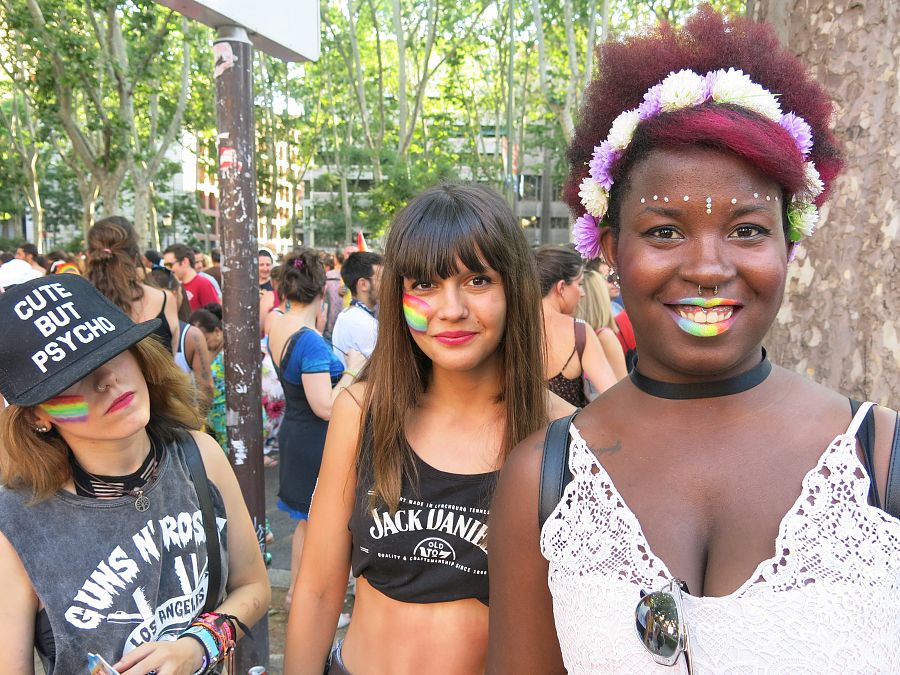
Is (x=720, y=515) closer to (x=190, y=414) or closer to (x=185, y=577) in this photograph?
(x=185, y=577)

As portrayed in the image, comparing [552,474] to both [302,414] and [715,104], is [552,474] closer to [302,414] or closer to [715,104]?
[715,104]

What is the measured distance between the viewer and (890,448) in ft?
3.89

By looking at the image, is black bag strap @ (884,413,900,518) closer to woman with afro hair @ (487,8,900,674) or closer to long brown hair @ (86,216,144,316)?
woman with afro hair @ (487,8,900,674)

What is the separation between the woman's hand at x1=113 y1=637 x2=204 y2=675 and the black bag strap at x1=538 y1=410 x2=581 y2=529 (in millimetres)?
1021

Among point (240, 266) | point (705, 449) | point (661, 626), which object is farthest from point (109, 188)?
point (661, 626)

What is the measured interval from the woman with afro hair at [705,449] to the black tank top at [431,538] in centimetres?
45

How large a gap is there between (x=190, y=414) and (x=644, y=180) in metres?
1.48

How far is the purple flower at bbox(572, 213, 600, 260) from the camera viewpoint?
4.79 ft

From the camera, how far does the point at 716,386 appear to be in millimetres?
1285

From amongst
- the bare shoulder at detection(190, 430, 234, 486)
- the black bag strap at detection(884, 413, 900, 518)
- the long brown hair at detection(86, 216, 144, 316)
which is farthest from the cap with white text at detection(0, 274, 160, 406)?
the long brown hair at detection(86, 216, 144, 316)

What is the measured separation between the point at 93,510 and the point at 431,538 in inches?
33.4

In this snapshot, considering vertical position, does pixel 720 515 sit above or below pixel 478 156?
below

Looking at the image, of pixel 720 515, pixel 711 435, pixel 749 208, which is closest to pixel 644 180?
pixel 749 208

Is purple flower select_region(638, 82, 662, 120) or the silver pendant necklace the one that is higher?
purple flower select_region(638, 82, 662, 120)
